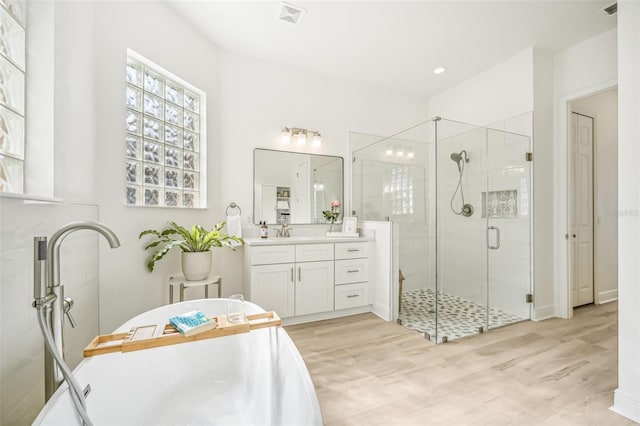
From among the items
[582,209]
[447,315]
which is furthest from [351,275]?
[582,209]

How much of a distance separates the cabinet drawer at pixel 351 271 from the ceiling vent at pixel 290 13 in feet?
7.71

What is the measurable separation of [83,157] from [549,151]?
4.23 meters

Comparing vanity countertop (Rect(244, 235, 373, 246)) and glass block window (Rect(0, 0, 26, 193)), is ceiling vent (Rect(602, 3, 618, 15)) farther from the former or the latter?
glass block window (Rect(0, 0, 26, 193))

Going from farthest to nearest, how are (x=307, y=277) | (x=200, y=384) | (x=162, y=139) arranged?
1. (x=307, y=277)
2. (x=162, y=139)
3. (x=200, y=384)

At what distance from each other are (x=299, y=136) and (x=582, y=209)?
348 cm

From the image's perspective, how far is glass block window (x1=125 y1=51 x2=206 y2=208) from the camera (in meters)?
2.34

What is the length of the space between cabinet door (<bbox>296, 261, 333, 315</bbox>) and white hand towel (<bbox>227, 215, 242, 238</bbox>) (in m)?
0.71

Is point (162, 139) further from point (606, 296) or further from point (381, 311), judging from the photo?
point (606, 296)

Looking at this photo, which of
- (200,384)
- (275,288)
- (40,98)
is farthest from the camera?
(275,288)

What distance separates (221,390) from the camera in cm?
160

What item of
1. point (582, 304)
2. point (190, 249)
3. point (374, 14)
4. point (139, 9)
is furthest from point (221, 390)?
point (582, 304)

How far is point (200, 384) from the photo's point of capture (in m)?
1.62

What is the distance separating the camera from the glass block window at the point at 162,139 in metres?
2.34
